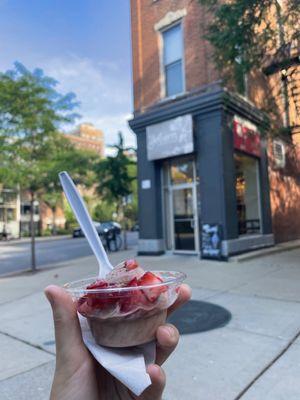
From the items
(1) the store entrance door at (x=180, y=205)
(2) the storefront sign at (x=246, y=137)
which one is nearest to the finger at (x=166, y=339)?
(1) the store entrance door at (x=180, y=205)

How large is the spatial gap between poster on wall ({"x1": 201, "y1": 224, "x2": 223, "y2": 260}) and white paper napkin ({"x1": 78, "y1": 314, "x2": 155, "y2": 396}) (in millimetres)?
8192

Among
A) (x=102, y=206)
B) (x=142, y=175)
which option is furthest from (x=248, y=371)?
(x=102, y=206)

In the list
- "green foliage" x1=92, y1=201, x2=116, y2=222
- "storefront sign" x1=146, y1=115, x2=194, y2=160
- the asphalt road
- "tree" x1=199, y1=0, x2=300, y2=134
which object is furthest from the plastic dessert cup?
"green foliage" x1=92, y1=201, x2=116, y2=222

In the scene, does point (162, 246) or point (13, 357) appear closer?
point (13, 357)

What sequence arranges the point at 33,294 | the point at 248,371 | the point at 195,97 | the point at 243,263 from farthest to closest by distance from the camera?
the point at 195,97 → the point at 243,263 → the point at 33,294 → the point at 248,371

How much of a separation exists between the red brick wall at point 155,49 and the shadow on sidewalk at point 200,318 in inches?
284

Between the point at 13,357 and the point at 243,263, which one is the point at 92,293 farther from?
the point at 243,263

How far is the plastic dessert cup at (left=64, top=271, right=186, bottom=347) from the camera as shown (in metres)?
1.27

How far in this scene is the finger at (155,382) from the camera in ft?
4.25

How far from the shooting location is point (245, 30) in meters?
7.26

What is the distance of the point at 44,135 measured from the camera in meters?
10.1

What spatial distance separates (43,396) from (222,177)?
7.55 meters

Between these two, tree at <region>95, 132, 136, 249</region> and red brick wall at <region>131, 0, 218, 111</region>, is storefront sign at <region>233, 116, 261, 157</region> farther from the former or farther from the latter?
tree at <region>95, 132, 136, 249</region>

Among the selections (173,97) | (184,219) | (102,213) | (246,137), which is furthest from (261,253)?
(102,213)
